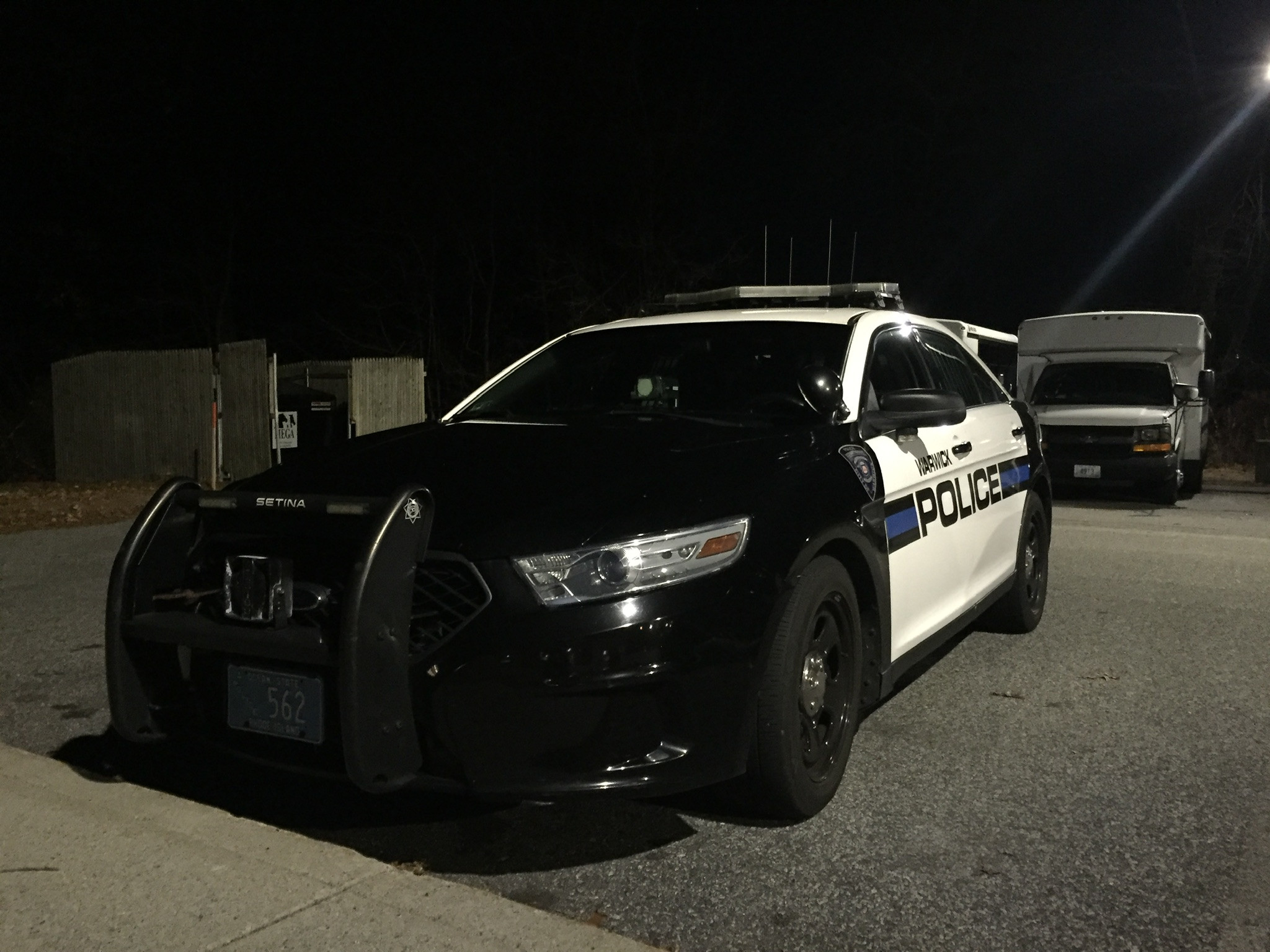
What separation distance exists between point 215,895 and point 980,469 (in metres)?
3.69

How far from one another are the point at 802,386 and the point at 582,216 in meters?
24.4

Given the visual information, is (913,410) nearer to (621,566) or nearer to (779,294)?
(621,566)

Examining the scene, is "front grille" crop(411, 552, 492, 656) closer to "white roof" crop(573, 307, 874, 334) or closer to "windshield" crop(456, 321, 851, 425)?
"windshield" crop(456, 321, 851, 425)

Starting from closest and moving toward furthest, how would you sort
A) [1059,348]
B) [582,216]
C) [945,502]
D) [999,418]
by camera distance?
[945,502] < [999,418] < [1059,348] < [582,216]

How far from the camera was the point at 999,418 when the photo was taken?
245 inches

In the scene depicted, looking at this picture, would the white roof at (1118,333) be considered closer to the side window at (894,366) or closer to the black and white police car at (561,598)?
the side window at (894,366)

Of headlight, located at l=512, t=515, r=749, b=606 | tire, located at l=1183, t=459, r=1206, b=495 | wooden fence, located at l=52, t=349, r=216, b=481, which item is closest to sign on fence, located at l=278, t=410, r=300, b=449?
wooden fence, located at l=52, t=349, r=216, b=481

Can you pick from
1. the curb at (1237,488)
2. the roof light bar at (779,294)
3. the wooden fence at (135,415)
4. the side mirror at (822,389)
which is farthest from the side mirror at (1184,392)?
the side mirror at (822,389)

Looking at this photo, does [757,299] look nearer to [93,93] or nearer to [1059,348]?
[1059,348]

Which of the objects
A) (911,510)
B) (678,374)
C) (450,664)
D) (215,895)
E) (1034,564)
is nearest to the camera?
(450,664)

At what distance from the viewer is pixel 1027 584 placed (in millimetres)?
6543

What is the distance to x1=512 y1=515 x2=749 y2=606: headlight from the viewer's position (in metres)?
3.23

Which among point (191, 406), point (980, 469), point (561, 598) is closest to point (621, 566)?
point (561, 598)

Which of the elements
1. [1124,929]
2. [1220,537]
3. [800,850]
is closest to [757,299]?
[800,850]
